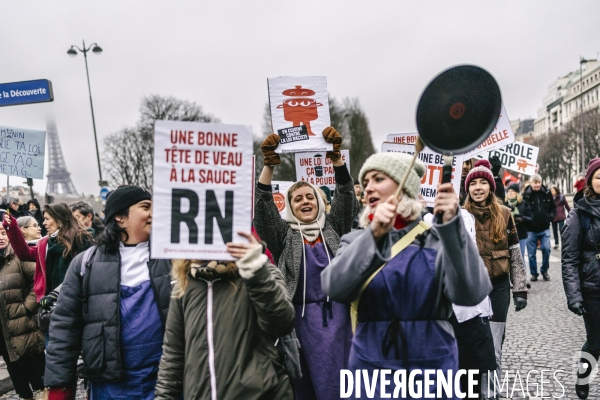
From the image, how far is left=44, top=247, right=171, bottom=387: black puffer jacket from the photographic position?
293cm

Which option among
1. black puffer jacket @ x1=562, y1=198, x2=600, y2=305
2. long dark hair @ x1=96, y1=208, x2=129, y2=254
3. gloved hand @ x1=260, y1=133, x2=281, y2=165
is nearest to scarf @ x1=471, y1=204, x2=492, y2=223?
black puffer jacket @ x1=562, y1=198, x2=600, y2=305

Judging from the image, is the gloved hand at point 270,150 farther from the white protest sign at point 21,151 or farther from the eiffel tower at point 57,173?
the eiffel tower at point 57,173

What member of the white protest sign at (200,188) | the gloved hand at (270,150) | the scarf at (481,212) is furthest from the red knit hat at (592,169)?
the white protest sign at (200,188)

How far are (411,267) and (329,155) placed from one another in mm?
2235

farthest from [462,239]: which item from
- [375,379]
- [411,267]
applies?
[375,379]

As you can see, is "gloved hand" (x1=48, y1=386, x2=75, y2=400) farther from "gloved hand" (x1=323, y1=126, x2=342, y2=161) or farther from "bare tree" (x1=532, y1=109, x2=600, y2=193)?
"bare tree" (x1=532, y1=109, x2=600, y2=193)

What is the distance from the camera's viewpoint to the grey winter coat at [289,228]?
3.76m

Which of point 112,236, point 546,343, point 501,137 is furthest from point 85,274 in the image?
point 546,343

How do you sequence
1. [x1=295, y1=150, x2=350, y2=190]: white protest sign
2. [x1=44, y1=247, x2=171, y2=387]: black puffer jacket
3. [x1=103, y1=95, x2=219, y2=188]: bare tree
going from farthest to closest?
[x1=103, y1=95, x2=219, y2=188]: bare tree < [x1=295, y1=150, x2=350, y2=190]: white protest sign < [x1=44, y1=247, x2=171, y2=387]: black puffer jacket

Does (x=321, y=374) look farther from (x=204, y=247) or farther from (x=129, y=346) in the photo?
(x=204, y=247)

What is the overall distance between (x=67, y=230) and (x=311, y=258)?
2714 mm

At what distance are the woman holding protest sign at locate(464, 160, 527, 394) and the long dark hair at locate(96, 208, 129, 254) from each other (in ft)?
9.91

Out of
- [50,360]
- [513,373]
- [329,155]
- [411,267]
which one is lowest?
[513,373]

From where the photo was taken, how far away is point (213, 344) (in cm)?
253
